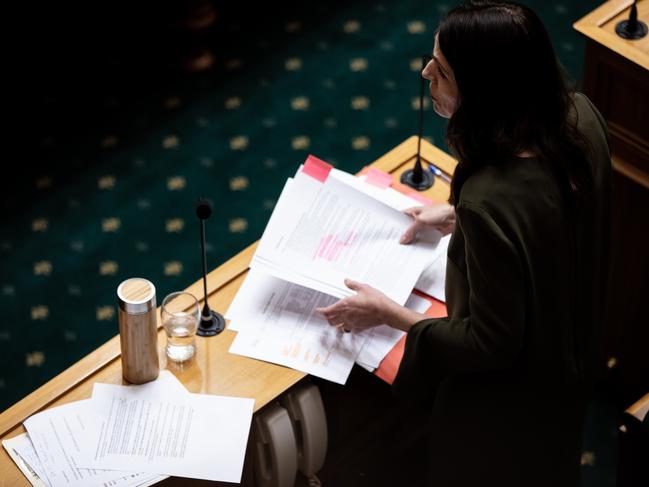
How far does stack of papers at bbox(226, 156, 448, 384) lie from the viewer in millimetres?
2264

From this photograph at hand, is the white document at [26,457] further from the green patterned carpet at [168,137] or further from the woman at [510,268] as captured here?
the green patterned carpet at [168,137]

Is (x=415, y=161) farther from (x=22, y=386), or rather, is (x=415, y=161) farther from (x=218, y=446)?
(x=22, y=386)

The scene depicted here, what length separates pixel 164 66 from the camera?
4.17m

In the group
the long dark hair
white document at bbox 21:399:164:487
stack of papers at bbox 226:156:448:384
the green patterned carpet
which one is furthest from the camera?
the green patterned carpet

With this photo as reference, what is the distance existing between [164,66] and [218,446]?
93.7 inches

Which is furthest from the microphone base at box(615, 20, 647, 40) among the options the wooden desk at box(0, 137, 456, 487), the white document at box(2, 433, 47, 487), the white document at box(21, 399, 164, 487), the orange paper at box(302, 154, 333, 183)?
the white document at box(2, 433, 47, 487)

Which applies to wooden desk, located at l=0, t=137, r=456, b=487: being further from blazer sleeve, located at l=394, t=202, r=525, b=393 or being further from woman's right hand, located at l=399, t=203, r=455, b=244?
woman's right hand, located at l=399, t=203, r=455, b=244

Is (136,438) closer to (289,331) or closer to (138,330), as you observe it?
(138,330)

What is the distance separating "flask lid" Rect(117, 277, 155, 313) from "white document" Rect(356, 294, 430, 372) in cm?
47

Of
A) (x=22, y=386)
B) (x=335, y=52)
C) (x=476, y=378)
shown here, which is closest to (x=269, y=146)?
(x=335, y=52)

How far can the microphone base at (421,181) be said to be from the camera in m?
2.61

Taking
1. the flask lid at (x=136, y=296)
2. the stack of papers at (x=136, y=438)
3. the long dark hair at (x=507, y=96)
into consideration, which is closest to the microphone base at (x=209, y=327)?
the stack of papers at (x=136, y=438)

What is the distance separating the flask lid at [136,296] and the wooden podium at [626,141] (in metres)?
1.34

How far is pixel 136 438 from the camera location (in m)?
2.09
